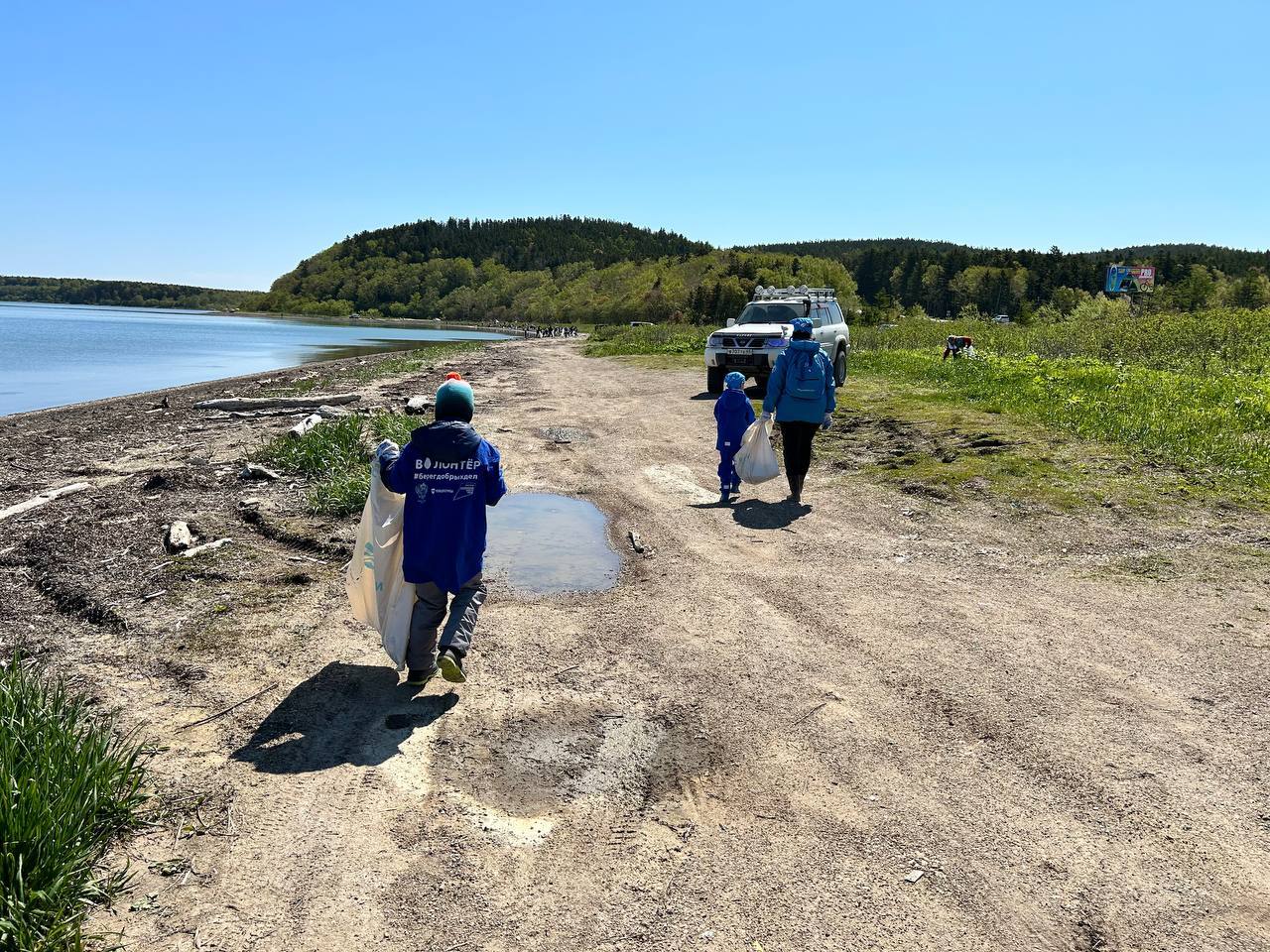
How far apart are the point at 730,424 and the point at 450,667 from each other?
17.8ft

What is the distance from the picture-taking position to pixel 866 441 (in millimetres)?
12438

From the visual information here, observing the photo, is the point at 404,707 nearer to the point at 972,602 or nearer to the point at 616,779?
the point at 616,779

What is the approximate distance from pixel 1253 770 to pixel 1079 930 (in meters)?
1.60

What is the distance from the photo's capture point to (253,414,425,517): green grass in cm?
811

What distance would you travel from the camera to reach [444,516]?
4.39 m

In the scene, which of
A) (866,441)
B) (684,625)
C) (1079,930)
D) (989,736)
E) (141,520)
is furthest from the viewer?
(866,441)

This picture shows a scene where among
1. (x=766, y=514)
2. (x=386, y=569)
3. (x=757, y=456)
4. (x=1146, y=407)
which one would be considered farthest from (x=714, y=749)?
(x=1146, y=407)

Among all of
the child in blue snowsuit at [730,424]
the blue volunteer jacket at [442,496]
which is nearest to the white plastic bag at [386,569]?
the blue volunteer jacket at [442,496]

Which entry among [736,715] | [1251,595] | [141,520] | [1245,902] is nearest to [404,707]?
[736,715]

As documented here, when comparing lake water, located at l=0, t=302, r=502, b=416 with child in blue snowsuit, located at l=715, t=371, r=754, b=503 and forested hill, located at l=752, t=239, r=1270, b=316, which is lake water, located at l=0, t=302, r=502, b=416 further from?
forested hill, located at l=752, t=239, r=1270, b=316

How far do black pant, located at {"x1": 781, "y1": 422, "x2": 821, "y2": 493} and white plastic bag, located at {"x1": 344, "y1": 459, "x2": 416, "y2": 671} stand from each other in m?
5.34

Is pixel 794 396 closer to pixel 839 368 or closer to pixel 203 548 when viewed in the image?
pixel 203 548

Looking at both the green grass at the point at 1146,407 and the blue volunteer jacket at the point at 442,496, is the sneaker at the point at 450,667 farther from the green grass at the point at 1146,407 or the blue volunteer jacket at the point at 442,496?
the green grass at the point at 1146,407

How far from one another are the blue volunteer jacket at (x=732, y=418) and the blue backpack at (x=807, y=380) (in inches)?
21.9
